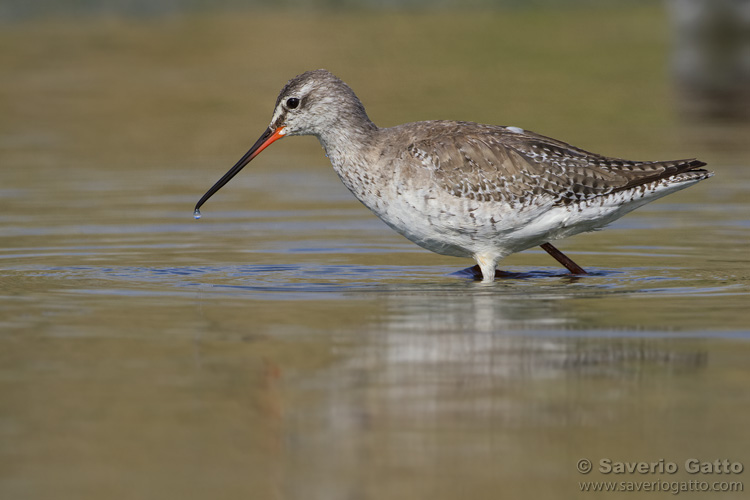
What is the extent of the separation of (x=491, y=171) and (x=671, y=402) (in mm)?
4211

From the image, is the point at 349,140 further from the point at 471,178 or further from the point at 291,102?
the point at 471,178

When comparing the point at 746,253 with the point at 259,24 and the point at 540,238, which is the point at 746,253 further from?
the point at 259,24

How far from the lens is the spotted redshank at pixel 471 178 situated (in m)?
10.7

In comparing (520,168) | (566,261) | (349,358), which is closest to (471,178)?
(520,168)

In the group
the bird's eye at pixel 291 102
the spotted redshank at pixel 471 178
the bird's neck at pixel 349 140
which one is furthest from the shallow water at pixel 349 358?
the bird's eye at pixel 291 102

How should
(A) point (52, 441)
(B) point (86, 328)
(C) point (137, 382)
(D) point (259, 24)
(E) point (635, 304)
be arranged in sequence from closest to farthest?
(A) point (52, 441)
(C) point (137, 382)
(B) point (86, 328)
(E) point (635, 304)
(D) point (259, 24)

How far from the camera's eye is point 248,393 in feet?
23.8

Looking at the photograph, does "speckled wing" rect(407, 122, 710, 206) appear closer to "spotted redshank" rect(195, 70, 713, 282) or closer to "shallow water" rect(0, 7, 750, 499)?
"spotted redshank" rect(195, 70, 713, 282)

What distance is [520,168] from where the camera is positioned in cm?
1088

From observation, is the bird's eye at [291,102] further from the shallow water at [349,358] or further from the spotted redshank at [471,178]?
the shallow water at [349,358]

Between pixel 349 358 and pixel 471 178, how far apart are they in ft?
10.3

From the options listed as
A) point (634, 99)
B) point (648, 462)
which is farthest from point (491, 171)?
point (634, 99)

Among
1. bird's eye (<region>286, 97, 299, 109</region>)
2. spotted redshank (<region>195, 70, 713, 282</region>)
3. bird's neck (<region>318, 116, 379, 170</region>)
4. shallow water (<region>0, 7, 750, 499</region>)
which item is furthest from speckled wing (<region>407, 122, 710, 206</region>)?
bird's eye (<region>286, 97, 299, 109</region>)

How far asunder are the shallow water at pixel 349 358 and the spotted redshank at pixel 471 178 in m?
0.52
